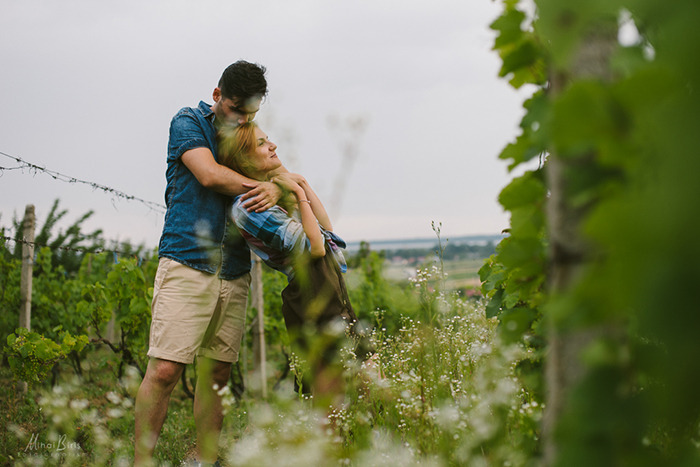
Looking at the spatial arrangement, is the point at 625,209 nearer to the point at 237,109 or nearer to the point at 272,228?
the point at 272,228

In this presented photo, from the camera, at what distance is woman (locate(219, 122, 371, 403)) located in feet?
9.20

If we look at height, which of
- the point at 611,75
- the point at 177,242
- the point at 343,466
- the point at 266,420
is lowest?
the point at 343,466

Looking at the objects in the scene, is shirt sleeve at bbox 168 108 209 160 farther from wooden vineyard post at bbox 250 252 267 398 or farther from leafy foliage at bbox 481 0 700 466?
wooden vineyard post at bbox 250 252 267 398

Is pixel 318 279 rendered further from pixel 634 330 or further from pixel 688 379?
pixel 688 379

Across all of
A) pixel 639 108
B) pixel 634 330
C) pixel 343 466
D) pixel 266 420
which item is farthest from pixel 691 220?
pixel 343 466

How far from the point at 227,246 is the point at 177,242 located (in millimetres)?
303

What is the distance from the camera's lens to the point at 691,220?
21.7 inches

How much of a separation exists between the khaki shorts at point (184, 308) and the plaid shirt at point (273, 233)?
353mm

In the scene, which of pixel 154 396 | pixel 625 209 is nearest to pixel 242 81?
pixel 154 396

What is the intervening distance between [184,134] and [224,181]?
386 millimetres

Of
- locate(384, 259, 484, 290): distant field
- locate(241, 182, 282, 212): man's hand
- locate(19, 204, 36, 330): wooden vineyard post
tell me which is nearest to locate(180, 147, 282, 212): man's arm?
locate(241, 182, 282, 212): man's hand

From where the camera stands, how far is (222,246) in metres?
3.07

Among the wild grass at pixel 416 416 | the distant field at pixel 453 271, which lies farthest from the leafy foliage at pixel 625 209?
the distant field at pixel 453 271

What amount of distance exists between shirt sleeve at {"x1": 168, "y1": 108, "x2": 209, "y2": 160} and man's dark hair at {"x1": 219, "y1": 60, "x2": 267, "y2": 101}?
25cm
